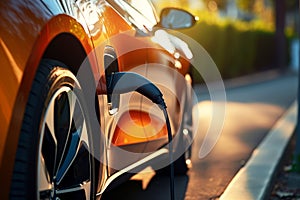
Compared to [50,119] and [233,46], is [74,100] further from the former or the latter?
[233,46]

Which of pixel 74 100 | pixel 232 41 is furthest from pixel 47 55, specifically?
pixel 232 41

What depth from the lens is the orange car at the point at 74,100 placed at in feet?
9.84

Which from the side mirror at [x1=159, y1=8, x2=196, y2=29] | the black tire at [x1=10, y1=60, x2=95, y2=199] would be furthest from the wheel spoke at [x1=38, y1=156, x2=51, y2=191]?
the side mirror at [x1=159, y1=8, x2=196, y2=29]

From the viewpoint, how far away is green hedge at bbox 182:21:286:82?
2364 cm

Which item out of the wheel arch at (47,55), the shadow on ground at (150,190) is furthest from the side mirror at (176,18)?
the wheel arch at (47,55)

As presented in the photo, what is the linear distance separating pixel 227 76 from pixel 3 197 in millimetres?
24474

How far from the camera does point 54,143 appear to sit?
132 inches

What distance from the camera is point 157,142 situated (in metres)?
5.21

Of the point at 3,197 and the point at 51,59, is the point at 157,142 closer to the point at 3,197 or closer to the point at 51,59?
the point at 51,59

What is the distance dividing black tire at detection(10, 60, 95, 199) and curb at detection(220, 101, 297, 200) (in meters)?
1.87

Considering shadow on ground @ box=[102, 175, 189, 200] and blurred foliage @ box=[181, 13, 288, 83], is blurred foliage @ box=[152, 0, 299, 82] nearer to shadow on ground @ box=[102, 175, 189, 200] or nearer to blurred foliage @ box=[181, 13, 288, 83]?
blurred foliage @ box=[181, 13, 288, 83]

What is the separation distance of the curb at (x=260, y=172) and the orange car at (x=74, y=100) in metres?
0.63

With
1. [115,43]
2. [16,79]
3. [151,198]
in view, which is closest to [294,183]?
[151,198]

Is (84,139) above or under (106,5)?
under
